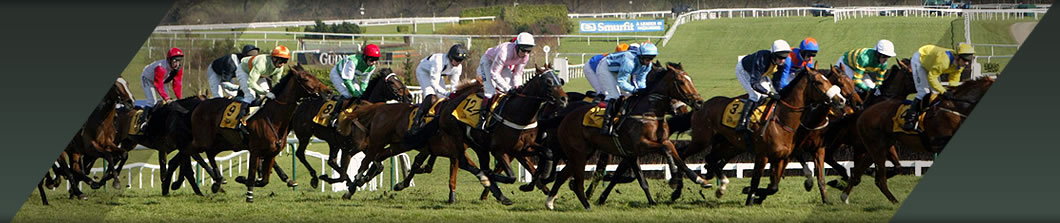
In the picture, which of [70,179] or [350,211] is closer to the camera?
[350,211]

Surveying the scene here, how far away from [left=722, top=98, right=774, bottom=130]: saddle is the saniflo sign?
3.85m

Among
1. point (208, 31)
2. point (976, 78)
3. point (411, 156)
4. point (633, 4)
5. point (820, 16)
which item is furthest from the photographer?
point (820, 16)

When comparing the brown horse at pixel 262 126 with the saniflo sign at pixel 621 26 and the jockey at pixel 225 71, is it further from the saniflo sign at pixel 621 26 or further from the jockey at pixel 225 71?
the saniflo sign at pixel 621 26

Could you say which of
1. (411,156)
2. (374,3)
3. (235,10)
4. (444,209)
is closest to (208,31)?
(235,10)

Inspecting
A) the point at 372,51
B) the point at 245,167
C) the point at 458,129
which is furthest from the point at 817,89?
the point at 245,167

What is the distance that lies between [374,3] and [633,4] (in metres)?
3.19

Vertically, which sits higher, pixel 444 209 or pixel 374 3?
pixel 374 3

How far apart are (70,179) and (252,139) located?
2.05 meters

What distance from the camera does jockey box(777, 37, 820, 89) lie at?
12.9 metres

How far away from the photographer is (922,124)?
40.2 feet

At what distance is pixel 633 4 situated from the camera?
48.0 ft

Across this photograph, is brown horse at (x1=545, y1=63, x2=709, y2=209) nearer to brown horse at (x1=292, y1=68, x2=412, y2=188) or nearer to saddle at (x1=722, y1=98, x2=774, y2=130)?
saddle at (x1=722, y1=98, x2=774, y2=130)

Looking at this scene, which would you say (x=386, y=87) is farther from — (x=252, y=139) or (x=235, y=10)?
(x=235, y=10)

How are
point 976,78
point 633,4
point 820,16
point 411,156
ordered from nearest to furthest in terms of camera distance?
point 976,78, point 633,4, point 411,156, point 820,16
